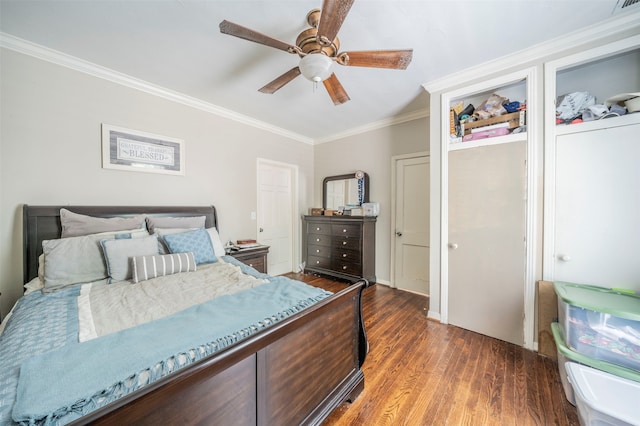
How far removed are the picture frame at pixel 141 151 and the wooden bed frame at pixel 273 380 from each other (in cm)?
262

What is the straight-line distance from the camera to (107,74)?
232cm

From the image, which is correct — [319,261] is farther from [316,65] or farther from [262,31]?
[262,31]

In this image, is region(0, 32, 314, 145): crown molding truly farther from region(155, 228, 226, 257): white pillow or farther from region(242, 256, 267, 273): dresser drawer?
region(242, 256, 267, 273): dresser drawer

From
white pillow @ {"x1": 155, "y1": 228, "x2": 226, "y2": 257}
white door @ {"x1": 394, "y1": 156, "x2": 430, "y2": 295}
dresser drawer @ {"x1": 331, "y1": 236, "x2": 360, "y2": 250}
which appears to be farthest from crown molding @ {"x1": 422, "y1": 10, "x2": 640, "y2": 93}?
white pillow @ {"x1": 155, "y1": 228, "x2": 226, "y2": 257}

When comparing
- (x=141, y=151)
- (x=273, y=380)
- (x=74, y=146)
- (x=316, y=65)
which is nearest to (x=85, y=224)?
(x=74, y=146)

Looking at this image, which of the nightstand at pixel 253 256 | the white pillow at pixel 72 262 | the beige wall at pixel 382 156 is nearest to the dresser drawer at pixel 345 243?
the beige wall at pixel 382 156

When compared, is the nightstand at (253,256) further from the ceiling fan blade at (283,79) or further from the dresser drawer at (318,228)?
the ceiling fan blade at (283,79)

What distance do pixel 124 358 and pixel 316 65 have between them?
6.12ft

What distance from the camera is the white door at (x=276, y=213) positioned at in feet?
13.0

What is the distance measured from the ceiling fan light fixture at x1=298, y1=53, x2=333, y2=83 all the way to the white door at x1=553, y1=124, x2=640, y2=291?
6.66 ft

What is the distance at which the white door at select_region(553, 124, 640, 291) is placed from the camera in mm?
1670

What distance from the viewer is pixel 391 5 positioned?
157 centimetres

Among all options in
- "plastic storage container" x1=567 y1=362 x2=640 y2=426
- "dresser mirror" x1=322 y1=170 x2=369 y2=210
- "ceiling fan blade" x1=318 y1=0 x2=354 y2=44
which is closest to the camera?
"plastic storage container" x1=567 y1=362 x2=640 y2=426

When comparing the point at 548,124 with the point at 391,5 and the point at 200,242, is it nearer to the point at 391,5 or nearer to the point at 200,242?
the point at 391,5
